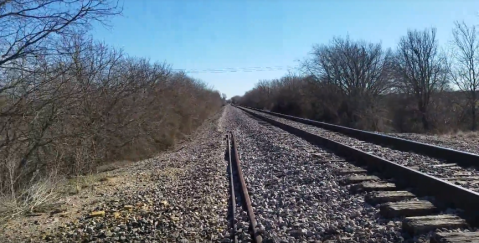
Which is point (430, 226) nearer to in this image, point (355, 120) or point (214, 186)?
point (214, 186)

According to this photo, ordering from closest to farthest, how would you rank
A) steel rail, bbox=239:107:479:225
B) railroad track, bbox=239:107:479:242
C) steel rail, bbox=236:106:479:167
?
railroad track, bbox=239:107:479:242
steel rail, bbox=239:107:479:225
steel rail, bbox=236:106:479:167

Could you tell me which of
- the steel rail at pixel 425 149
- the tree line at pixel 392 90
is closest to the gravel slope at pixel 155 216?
the steel rail at pixel 425 149

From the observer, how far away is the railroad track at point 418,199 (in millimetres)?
5043

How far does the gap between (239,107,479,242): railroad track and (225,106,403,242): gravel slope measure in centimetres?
23

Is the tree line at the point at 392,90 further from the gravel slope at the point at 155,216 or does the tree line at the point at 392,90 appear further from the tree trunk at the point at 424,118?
the gravel slope at the point at 155,216

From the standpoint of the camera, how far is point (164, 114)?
26.8 metres

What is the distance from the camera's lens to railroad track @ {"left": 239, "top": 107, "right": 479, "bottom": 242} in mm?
5043

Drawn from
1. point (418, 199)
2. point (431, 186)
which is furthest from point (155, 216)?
point (431, 186)

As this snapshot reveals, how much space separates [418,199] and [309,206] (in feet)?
5.47

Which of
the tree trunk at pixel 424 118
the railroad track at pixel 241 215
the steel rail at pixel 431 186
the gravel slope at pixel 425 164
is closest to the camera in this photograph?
the steel rail at pixel 431 186

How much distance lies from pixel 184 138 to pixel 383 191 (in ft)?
80.3

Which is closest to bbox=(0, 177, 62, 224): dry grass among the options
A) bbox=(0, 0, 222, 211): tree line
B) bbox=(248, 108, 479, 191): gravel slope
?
bbox=(0, 0, 222, 211): tree line

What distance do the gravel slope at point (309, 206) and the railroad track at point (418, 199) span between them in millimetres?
228

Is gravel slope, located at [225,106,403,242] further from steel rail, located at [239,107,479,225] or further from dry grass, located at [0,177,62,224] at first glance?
dry grass, located at [0,177,62,224]
